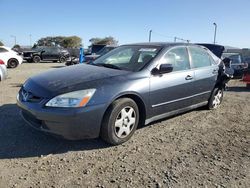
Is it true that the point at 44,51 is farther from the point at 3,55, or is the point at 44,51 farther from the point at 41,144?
the point at 41,144

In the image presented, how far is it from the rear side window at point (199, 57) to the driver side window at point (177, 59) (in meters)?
0.23

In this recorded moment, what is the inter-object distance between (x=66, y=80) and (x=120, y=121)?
1032mm

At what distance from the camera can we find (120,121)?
13.9 ft

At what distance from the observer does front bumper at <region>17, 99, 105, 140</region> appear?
12.3 feet

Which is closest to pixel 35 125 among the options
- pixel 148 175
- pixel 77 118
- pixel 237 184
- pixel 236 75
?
pixel 77 118

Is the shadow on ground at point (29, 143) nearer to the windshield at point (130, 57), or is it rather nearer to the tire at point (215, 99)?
the windshield at point (130, 57)

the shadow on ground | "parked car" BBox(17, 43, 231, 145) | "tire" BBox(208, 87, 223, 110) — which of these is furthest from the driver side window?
the shadow on ground

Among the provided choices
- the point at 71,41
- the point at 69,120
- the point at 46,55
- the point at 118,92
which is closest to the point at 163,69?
the point at 118,92

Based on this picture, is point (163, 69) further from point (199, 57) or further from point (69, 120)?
point (69, 120)

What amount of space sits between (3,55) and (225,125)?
16.3 m

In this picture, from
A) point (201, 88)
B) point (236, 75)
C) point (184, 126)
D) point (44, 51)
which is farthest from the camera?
point (44, 51)

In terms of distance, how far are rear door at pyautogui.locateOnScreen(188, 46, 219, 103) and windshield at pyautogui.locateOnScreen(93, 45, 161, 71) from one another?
1043mm

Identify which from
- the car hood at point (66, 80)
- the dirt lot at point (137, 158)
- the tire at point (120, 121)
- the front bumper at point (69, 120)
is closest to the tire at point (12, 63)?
the dirt lot at point (137, 158)

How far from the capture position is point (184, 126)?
17.5 feet
